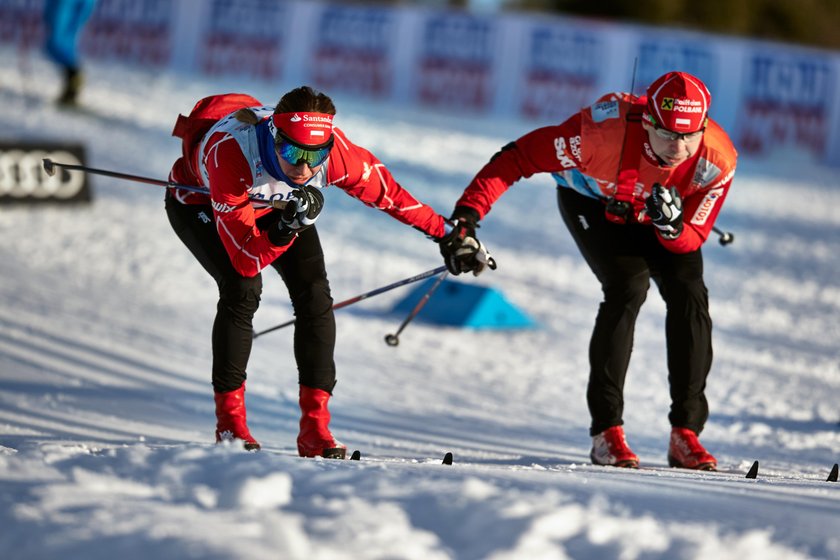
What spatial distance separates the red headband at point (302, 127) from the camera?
4.32 m

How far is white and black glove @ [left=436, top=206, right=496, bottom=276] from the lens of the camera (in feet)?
16.5

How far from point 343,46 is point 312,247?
1223cm

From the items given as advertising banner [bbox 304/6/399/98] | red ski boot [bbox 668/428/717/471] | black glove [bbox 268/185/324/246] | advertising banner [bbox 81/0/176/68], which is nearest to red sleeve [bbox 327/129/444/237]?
black glove [bbox 268/185/324/246]

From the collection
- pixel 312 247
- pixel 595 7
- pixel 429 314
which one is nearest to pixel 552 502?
pixel 312 247

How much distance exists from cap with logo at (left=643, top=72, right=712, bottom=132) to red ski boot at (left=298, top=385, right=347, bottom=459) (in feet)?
5.66

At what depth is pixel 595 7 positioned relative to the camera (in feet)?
93.0

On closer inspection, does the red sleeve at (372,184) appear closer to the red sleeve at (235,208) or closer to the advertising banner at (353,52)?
the red sleeve at (235,208)

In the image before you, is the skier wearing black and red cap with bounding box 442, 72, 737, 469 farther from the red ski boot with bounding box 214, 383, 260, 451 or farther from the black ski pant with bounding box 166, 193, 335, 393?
the red ski boot with bounding box 214, 383, 260, 451

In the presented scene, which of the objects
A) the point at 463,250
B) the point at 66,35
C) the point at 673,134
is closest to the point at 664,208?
the point at 673,134

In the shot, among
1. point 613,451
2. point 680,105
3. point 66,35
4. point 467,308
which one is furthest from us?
point 66,35

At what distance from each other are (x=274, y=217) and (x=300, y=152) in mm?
571

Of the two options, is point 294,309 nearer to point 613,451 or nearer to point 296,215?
point 296,215

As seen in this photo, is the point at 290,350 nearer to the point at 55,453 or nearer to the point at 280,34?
the point at 55,453

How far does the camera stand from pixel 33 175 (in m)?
10.2
